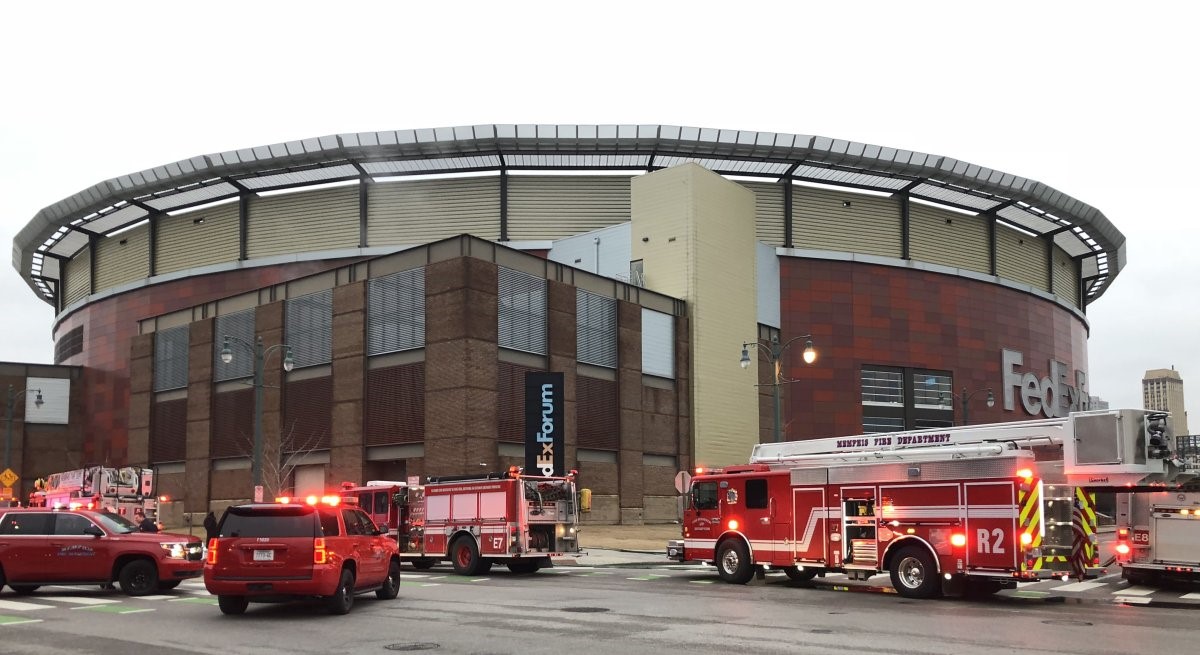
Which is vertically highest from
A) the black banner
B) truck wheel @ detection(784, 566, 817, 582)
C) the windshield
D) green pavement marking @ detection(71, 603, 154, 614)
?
the black banner

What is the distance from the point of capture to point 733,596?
21.7m

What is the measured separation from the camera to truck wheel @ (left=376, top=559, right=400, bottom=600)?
2039cm

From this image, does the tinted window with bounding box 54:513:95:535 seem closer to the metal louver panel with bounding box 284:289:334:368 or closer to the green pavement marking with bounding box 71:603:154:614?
the green pavement marking with bounding box 71:603:154:614

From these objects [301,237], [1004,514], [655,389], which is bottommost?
[1004,514]

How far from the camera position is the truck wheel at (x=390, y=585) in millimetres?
20391

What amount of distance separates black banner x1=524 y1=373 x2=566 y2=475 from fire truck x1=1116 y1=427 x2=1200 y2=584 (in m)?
29.0

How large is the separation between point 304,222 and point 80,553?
5289 cm

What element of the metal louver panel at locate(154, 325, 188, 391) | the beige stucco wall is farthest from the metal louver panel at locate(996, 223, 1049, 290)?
the metal louver panel at locate(154, 325, 188, 391)

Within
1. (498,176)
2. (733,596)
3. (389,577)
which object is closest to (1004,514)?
(733,596)

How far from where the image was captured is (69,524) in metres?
21.6

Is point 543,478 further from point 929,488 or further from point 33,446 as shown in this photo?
point 33,446

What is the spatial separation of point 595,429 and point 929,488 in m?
34.6

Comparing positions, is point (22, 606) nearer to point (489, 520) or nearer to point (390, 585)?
point (390, 585)

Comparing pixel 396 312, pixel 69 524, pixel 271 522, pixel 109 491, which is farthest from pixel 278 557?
pixel 396 312
